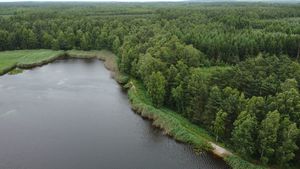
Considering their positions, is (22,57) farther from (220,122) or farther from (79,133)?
(220,122)

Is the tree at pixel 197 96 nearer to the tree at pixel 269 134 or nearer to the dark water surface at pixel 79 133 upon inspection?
the dark water surface at pixel 79 133

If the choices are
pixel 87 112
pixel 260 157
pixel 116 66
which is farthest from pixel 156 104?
pixel 116 66

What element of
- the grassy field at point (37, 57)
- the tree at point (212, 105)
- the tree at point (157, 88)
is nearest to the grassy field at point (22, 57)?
the grassy field at point (37, 57)

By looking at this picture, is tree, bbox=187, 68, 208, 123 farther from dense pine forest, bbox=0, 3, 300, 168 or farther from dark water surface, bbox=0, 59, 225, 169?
dark water surface, bbox=0, 59, 225, 169

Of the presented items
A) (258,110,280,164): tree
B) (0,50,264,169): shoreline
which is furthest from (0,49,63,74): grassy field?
(258,110,280,164): tree

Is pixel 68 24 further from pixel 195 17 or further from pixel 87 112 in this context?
pixel 87 112

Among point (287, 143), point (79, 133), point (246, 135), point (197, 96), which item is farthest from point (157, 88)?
point (287, 143)
